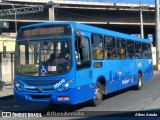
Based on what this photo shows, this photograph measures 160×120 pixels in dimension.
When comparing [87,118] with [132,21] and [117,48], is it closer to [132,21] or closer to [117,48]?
[117,48]

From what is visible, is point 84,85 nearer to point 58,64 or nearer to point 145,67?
point 58,64

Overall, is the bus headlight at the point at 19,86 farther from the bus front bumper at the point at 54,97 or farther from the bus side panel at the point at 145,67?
the bus side panel at the point at 145,67

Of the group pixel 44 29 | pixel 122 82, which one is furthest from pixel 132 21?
pixel 44 29

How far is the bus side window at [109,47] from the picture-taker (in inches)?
580

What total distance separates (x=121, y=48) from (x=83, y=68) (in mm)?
4744

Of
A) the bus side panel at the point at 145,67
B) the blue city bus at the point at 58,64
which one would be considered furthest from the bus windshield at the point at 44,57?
the bus side panel at the point at 145,67

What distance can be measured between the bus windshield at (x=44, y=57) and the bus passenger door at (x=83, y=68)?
379mm

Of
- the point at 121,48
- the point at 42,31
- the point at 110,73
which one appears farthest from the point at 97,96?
the point at 121,48

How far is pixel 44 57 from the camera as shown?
1188 centimetres

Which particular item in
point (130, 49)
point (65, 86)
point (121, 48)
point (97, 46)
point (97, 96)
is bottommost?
point (97, 96)

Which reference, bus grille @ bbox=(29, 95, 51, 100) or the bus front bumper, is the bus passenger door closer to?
the bus front bumper

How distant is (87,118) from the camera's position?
11.0 m

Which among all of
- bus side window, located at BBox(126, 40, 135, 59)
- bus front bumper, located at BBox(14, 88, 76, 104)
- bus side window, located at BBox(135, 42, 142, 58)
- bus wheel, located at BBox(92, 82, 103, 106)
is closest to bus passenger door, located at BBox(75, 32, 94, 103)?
bus front bumper, located at BBox(14, 88, 76, 104)

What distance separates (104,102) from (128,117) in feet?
12.7
